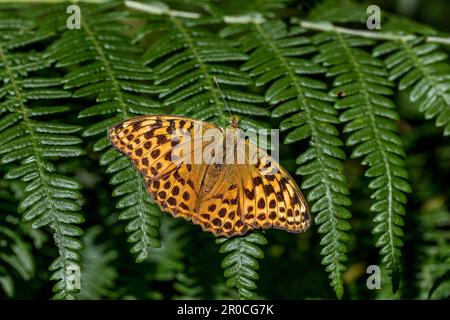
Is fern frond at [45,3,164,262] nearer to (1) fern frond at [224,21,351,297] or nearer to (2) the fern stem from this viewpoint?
(1) fern frond at [224,21,351,297]

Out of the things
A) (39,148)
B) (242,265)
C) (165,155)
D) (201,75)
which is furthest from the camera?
(201,75)

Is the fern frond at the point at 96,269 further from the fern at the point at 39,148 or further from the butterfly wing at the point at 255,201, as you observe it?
the butterfly wing at the point at 255,201

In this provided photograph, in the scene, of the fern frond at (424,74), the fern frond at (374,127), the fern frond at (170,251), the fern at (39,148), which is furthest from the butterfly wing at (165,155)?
the fern frond at (424,74)

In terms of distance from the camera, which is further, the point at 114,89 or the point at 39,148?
the point at 114,89

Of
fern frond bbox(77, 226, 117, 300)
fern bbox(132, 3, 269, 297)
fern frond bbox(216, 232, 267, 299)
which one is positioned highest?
fern bbox(132, 3, 269, 297)

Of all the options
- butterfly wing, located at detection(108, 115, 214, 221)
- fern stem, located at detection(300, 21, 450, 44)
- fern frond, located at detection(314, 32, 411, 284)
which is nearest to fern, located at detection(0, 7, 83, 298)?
butterfly wing, located at detection(108, 115, 214, 221)

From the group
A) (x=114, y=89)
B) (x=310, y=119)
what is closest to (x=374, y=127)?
(x=310, y=119)

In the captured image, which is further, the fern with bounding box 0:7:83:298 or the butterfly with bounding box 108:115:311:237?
the butterfly with bounding box 108:115:311:237

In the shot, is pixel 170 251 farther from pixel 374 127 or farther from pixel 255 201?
pixel 374 127

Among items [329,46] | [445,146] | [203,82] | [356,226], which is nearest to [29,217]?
[203,82]
